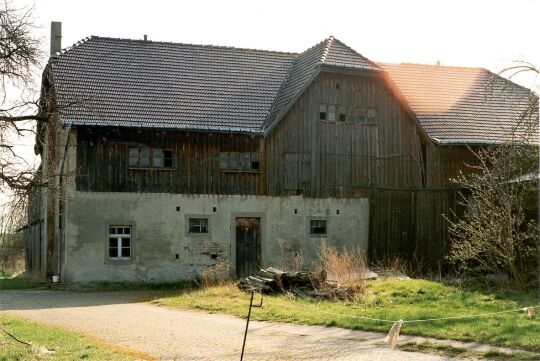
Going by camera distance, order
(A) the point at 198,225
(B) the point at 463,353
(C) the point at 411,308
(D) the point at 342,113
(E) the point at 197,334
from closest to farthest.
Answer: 1. (B) the point at 463,353
2. (E) the point at 197,334
3. (C) the point at 411,308
4. (A) the point at 198,225
5. (D) the point at 342,113

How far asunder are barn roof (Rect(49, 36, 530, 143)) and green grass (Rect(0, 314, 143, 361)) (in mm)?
11187

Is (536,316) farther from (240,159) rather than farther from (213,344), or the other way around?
(240,159)

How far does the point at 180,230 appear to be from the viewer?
968 inches

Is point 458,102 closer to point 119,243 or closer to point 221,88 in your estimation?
point 221,88

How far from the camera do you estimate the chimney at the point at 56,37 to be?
93.1ft

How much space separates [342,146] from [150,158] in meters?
7.15

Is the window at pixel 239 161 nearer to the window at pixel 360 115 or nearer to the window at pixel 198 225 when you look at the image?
the window at pixel 198 225

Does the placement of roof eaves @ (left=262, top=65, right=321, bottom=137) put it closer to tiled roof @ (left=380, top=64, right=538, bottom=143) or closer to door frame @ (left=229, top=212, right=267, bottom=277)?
door frame @ (left=229, top=212, right=267, bottom=277)

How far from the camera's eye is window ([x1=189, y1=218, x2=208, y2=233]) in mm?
24781

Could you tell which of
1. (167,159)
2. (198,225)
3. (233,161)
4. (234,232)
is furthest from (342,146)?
(167,159)

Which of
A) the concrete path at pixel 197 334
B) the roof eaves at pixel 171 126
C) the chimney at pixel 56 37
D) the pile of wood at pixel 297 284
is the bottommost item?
the concrete path at pixel 197 334

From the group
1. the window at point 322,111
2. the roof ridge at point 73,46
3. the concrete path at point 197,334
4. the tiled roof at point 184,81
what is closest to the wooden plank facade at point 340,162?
the window at point 322,111

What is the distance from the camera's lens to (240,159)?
25.6 meters

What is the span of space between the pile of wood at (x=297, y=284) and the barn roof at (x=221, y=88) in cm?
750
